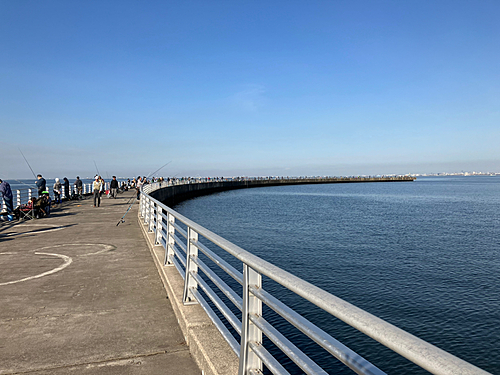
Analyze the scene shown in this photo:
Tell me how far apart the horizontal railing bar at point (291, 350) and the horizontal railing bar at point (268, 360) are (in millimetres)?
120

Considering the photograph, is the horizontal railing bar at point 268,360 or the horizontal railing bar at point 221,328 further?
the horizontal railing bar at point 221,328

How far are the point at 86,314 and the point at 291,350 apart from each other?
415 centimetres

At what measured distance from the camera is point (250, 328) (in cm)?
291

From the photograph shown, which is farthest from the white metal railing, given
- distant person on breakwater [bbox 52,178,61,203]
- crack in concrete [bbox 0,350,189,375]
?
distant person on breakwater [bbox 52,178,61,203]

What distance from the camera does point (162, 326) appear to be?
512 centimetres

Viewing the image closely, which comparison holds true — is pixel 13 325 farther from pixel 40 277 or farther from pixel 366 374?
pixel 366 374

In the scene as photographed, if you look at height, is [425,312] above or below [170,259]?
below

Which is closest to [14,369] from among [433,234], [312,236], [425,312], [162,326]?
[162,326]

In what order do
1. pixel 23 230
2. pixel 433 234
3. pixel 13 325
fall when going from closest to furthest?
pixel 13 325 < pixel 23 230 < pixel 433 234

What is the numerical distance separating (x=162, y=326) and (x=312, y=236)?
20651mm

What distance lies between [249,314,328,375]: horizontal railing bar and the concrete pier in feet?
5.26

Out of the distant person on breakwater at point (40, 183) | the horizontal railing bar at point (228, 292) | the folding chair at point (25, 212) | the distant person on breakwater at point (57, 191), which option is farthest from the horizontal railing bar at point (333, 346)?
the distant person on breakwater at point (57, 191)

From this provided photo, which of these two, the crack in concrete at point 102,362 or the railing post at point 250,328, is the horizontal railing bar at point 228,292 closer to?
the railing post at point 250,328

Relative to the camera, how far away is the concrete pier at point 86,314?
4.11 m
